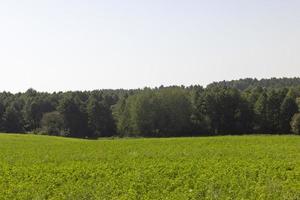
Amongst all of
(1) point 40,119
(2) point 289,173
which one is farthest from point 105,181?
(1) point 40,119

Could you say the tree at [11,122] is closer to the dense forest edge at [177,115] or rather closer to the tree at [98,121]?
the dense forest edge at [177,115]

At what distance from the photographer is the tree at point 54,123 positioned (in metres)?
110

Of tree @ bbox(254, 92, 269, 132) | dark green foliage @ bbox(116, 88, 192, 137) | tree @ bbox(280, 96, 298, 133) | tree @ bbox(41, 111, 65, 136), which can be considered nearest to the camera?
tree @ bbox(280, 96, 298, 133)

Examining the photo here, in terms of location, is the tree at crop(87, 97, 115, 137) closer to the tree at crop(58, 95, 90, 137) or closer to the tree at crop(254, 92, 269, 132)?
the tree at crop(58, 95, 90, 137)

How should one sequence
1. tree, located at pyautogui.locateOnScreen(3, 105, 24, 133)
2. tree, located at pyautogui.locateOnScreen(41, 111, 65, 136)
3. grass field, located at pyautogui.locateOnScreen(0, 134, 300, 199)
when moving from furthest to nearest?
tree, located at pyautogui.locateOnScreen(3, 105, 24, 133) < tree, located at pyautogui.locateOnScreen(41, 111, 65, 136) < grass field, located at pyautogui.locateOnScreen(0, 134, 300, 199)

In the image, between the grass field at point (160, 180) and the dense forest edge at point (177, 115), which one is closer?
the grass field at point (160, 180)

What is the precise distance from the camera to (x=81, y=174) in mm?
21219

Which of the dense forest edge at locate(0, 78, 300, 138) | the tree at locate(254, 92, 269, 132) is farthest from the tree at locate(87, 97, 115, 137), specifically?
the tree at locate(254, 92, 269, 132)

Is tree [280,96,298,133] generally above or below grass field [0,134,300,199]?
above

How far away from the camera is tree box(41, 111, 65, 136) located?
110 meters

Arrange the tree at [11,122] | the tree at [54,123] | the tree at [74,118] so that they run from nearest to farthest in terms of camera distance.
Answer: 1. the tree at [54,123]
2. the tree at [74,118]
3. the tree at [11,122]

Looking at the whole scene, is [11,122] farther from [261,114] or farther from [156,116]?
[261,114]

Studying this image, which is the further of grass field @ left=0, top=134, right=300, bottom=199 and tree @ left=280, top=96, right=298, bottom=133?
tree @ left=280, top=96, right=298, bottom=133

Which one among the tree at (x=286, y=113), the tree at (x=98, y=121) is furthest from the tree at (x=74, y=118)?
the tree at (x=286, y=113)
